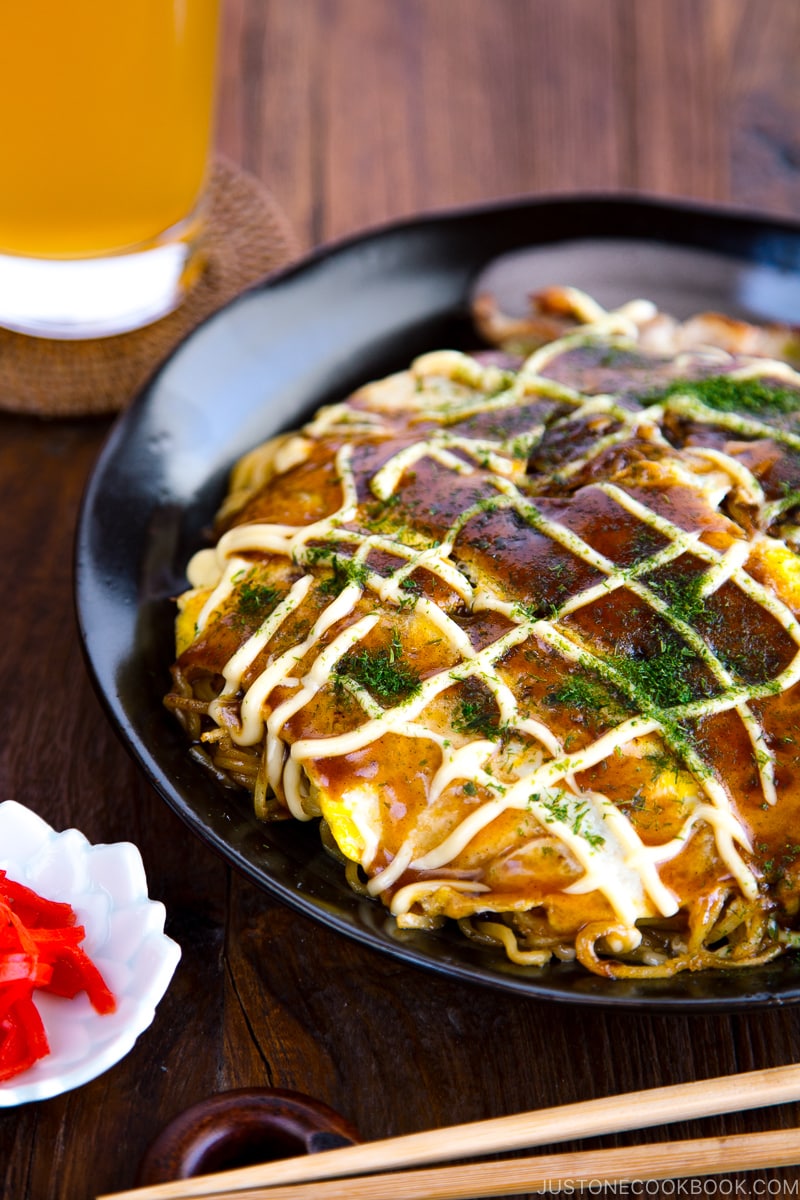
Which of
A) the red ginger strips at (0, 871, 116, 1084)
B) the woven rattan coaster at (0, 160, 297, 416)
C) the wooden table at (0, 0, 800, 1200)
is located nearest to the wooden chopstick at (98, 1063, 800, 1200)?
the wooden table at (0, 0, 800, 1200)

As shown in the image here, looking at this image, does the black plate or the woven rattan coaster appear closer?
the black plate

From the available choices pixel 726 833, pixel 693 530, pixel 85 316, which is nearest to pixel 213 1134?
pixel 726 833

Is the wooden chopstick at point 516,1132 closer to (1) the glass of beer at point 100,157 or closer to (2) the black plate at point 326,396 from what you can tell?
(2) the black plate at point 326,396

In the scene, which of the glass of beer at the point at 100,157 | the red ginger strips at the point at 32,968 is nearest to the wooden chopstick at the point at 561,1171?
the red ginger strips at the point at 32,968

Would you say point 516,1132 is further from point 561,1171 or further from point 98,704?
point 98,704

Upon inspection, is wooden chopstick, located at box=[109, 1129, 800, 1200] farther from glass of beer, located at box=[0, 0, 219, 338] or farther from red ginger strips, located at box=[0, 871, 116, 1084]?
glass of beer, located at box=[0, 0, 219, 338]

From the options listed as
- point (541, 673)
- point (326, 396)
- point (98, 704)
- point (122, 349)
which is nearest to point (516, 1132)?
point (541, 673)
